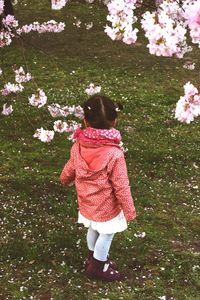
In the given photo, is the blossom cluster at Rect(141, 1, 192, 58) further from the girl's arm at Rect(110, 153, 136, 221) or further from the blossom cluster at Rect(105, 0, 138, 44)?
the girl's arm at Rect(110, 153, 136, 221)

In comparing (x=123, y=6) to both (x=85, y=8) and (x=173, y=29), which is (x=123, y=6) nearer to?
(x=173, y=29)

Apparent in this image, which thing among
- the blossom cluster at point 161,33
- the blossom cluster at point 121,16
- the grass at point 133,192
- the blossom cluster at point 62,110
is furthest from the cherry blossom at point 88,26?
the blossom cluster at point 161,33

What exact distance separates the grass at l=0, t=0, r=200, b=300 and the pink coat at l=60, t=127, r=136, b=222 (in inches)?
37.1

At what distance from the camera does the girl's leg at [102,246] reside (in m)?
5.32

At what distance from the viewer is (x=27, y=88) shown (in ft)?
41.9

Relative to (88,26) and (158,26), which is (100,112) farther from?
(88,26)

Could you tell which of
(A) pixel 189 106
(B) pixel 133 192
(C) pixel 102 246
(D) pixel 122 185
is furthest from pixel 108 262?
(B) pixel 133 192

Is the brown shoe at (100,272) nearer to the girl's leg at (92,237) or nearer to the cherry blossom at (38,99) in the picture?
the girl's leg at (92,237)

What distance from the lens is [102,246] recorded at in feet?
17.6

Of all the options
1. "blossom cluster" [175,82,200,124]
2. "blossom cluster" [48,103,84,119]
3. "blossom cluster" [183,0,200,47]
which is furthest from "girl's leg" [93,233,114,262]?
"blossom cluster" [48,103,84,119]

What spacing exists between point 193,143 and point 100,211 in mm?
5429

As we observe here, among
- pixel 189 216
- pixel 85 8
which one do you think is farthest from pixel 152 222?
pixel 85 8

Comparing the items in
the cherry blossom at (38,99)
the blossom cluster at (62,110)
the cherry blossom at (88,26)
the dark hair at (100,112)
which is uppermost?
the cherry blossom at (88,26)

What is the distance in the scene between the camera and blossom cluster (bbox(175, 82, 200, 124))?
4.35 meters
